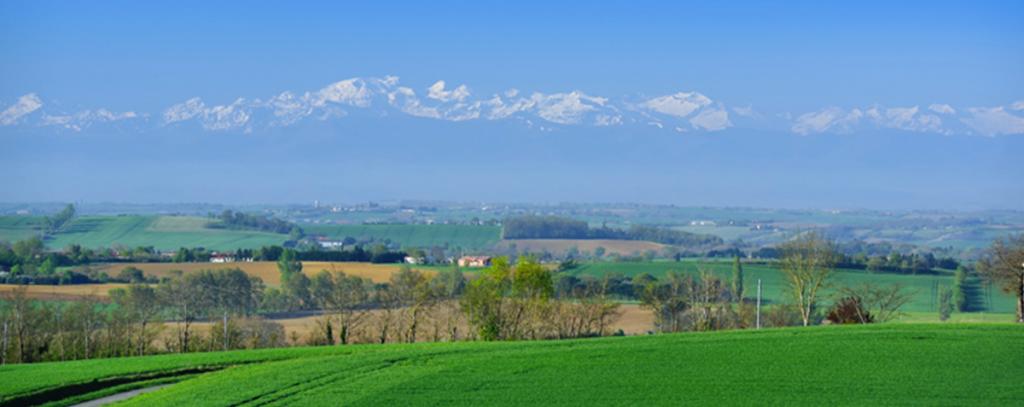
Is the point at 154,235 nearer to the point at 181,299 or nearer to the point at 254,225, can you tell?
the point at 254,225

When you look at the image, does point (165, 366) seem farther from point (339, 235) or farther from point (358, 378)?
point (339, 235)

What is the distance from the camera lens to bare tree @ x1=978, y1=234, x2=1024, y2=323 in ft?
148

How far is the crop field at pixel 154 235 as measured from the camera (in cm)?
11712

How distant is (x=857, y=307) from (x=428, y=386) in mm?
24082

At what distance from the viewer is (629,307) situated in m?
62.8

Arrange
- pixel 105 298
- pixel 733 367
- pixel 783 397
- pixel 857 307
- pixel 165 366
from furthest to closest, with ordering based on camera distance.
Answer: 1. pixel 105 298
2. pixel 857 307
3. pixel 165 366
4. pixel 733 367
5. pixel 783 397

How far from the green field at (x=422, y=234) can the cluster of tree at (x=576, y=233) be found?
2505mm

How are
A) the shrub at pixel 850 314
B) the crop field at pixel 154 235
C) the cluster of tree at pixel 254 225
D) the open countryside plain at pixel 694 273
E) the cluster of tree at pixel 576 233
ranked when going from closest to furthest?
the shrub at pixel 850 314 → the open countryside plain at pixel 694 273 → the crop field at pixel 154 235 → the cluster of tree at pixel 254 225 → the cluster of tree at pixel 576 233

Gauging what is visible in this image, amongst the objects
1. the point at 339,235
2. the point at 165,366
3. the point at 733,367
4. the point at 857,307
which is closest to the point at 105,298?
the point at 165,366

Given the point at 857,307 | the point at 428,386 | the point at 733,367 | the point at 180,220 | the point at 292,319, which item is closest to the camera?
the point at 428,386

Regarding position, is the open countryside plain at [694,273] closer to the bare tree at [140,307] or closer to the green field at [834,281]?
the green field at [834,281]

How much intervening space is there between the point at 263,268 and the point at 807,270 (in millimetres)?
41331

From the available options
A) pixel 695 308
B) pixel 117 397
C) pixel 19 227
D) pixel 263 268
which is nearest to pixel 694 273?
pixel 695 308

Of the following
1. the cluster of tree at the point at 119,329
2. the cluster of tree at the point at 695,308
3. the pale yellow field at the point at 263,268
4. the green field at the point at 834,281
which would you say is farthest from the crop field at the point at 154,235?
the cluster of tree at the point at 695,308
